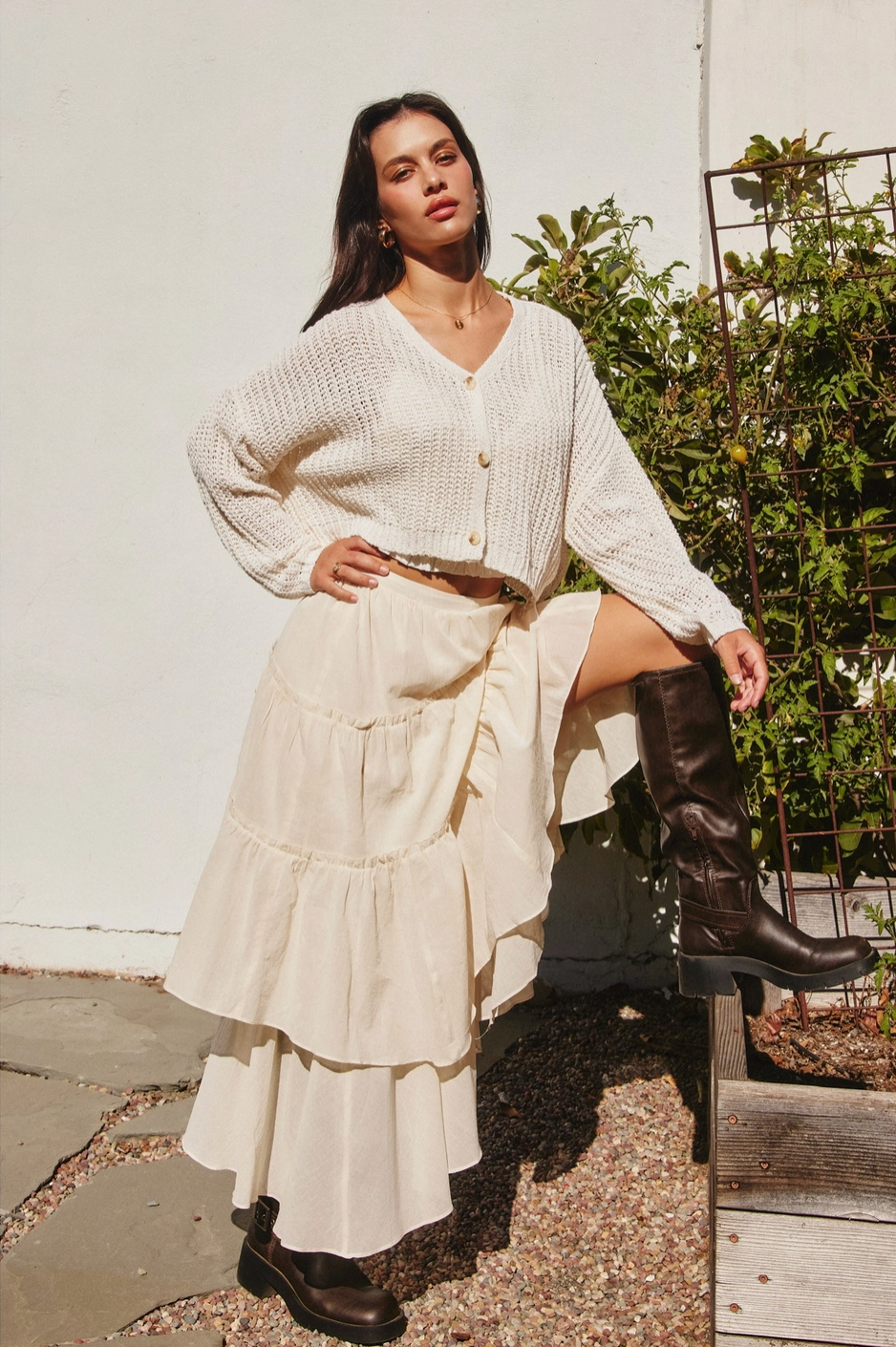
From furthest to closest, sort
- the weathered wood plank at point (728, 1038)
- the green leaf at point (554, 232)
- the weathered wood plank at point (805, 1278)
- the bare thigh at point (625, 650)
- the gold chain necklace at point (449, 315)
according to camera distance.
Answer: the green leaf at point (554, 232), the gold chain necklace at point (449, 315), the bare thigh at point (625, 650), the weathered wood plank at point (728, 1038), the weathered wood plank at point (805, 1278)

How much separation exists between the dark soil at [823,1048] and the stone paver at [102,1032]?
158 cm

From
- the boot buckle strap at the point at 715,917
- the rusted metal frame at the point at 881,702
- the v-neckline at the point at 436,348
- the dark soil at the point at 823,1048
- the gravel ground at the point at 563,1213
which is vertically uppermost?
the v-neckline at the point at 436,348

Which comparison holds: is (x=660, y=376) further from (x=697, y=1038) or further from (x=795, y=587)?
(x=697, y=1038)

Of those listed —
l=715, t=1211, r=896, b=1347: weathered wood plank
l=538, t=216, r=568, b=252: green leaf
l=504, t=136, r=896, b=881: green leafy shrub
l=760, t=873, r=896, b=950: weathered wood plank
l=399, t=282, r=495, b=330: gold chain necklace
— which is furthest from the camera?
l=538, t=216, r=568, b=252: green leaf

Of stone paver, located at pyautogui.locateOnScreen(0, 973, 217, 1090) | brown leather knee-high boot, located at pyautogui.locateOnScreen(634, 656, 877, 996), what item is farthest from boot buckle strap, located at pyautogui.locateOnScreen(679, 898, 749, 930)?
stone paver, located at pyautogui.locateOnScreen(0, 973, 217, 1090)

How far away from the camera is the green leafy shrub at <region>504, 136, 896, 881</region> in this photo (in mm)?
2748

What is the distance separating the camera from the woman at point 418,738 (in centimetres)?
213

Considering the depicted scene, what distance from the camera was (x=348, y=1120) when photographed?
214cm

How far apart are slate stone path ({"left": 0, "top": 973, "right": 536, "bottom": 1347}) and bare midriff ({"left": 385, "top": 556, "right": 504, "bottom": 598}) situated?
1559mm

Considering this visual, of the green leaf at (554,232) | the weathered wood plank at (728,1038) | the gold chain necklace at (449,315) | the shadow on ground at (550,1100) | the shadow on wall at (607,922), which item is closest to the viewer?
the weathered wood plank at (728,1038)

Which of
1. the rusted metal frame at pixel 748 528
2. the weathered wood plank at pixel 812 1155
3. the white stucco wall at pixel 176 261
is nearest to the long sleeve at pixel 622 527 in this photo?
the rusted metal frame at pixel 748 528

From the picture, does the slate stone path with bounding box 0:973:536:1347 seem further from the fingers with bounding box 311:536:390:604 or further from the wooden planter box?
the fingers with bounding box 311:536:390:604

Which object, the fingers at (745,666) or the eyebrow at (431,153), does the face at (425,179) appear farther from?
the fingers at (745,666)

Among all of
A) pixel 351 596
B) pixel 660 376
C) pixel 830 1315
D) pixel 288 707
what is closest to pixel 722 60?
pixel 660 376
